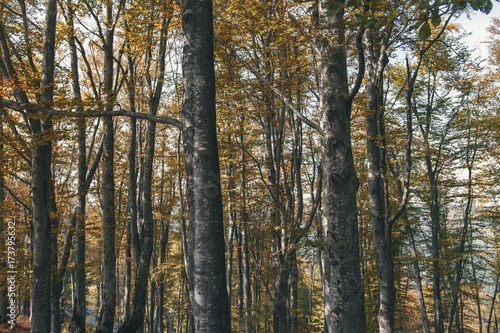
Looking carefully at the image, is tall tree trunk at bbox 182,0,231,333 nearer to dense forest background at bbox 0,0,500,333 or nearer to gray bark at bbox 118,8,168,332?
dense forest background at bbox 0,0,500,333

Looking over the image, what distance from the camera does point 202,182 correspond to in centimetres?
225

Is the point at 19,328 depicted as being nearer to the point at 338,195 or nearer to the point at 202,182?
the point at 202,182

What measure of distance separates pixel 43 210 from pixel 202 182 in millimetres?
4588

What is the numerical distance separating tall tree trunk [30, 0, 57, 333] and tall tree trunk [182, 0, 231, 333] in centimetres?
392

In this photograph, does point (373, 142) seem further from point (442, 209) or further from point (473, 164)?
point (442, 209)

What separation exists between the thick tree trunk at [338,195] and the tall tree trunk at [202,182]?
977 mm

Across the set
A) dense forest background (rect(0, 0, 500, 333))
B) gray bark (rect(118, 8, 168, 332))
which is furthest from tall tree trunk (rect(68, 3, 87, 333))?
gray bark (rect(118, 8, 168, 332))

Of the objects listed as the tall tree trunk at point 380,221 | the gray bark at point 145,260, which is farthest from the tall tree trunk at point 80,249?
the tall tree trunk at point 380,221

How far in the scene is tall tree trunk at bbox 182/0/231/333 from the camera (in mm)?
2117

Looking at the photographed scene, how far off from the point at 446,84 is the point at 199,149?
13796 mm

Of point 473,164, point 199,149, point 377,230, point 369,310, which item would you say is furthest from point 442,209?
point 199,149

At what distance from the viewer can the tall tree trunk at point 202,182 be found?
2.12 metres

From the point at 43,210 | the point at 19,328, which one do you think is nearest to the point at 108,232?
the point at 43,210

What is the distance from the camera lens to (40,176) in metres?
5.29
